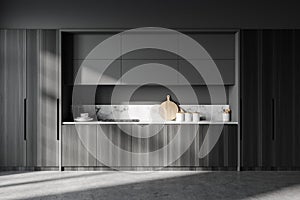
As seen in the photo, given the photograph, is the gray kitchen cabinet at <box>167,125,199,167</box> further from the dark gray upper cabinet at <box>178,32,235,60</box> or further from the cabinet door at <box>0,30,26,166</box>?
the cabinet door at <box>0,30,26,166</box>

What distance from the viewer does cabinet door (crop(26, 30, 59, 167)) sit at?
6199mm

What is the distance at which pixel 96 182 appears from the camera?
5461mm

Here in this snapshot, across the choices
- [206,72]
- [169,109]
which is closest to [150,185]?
[169,109]

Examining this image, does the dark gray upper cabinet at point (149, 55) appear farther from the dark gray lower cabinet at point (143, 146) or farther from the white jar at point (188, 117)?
the dark gray lower cabinet at point (143, 146)

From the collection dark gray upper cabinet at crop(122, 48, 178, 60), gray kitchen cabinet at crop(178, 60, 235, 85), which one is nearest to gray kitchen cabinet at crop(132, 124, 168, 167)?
gray kitchen cabinet at crop(178, 60, 235, 85)

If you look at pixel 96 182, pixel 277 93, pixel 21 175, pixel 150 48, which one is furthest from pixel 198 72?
pixel 21 175

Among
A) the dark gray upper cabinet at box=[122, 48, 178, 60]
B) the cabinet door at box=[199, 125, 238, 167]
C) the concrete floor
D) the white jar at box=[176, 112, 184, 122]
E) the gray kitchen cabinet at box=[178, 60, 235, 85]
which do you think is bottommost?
the concrete floor

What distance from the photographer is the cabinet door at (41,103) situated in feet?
20.3

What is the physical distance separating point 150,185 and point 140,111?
1.81 metres

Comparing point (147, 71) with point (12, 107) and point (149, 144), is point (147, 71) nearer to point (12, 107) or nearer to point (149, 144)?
point (149, 144)

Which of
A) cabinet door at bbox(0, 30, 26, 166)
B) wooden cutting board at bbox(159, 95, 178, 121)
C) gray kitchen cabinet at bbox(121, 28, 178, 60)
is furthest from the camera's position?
wooden cutting board at bbox(159, 95, 178, 121)

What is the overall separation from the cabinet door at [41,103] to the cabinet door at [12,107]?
3.6 inches

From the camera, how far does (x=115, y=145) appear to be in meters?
6.21

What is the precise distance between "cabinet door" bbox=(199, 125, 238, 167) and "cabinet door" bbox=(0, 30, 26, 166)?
2.65m
